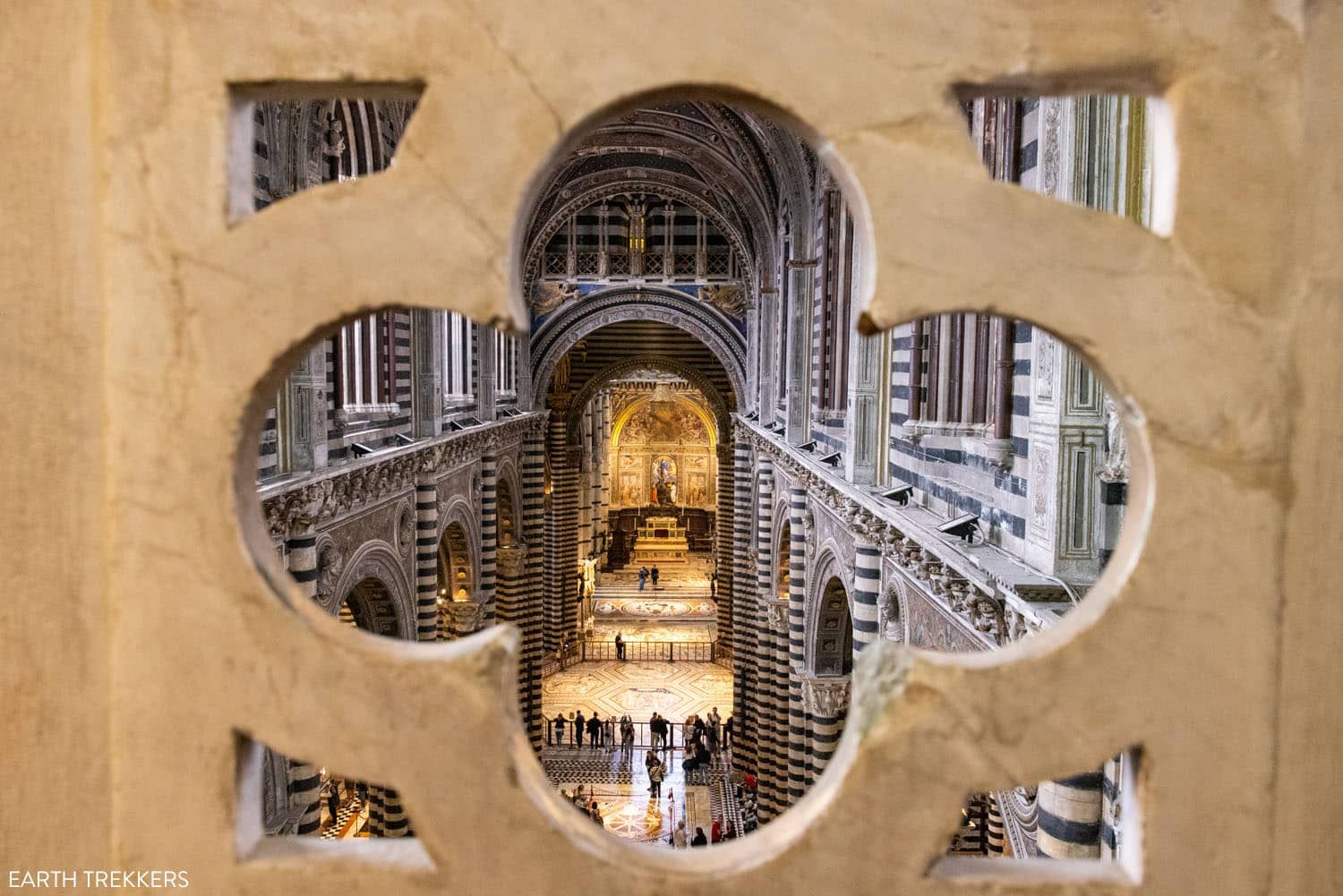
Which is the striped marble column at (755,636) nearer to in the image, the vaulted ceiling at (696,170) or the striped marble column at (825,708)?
the striped marble column at (825,708)

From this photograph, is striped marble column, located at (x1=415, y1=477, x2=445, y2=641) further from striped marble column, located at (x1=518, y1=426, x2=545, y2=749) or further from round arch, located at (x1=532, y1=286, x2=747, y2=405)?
round arch, located at (x1=532, y1=286, x2=747, y2=405)

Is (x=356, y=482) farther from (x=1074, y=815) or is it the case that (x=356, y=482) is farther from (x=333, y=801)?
(x=1074, y=815)

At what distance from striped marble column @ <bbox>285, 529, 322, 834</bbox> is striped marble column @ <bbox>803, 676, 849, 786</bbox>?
19.2ft

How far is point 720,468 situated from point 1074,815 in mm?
21232

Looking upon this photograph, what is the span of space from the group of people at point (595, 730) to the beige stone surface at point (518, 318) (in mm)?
17657

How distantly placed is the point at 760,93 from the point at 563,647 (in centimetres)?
2331

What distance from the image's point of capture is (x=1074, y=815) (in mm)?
4145

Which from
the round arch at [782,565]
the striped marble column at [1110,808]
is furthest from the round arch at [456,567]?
the striped marble column at [1110,808]

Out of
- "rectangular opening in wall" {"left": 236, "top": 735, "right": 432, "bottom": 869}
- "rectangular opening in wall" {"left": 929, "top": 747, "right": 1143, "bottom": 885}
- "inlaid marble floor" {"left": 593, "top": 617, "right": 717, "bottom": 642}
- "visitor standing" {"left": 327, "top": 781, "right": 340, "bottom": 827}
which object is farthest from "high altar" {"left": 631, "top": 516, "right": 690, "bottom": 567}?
"rectangular opening in wall" {"left": 929, "top": 747, "right": 1143, "bottom": 885}

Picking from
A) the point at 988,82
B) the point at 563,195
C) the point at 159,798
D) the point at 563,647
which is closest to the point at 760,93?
the point at 988,82

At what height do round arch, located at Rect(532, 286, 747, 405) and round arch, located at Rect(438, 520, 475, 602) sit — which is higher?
round arch, located at Rect(532, 286, 747, 405)

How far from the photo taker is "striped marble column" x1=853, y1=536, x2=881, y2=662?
27.0ft


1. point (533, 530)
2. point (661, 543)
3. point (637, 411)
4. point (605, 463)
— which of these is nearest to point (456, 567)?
point (533, 530)

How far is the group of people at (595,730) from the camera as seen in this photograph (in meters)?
18.6
